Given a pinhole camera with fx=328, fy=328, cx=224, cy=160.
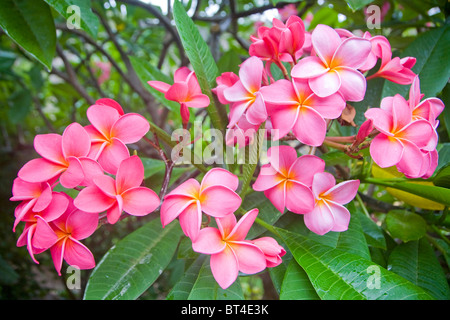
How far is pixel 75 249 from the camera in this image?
515mm

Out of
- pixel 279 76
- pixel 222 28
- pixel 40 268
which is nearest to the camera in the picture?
pixel 279 76

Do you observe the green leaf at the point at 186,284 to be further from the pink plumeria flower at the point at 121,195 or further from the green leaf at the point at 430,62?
the green leaf at the point at 430,62

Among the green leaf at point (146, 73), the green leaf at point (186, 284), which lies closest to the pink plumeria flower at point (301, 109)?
the green leaf at point (186, 284)

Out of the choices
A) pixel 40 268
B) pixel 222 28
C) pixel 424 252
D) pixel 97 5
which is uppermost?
pixel 97 5

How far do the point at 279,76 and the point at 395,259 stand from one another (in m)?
0.53

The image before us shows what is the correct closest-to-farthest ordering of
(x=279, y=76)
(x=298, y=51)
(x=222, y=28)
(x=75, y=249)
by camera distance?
(x=75, y=249)
(x=298, y=51)
(x=279, y=76)
(x=222, y=28)

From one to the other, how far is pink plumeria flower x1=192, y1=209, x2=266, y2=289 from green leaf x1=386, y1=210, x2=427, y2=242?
0.41 metres

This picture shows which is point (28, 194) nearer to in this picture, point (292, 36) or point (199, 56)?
point (199, 56)

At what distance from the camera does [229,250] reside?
0.50m

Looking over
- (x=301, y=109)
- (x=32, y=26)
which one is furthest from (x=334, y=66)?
(x=32, y=26)

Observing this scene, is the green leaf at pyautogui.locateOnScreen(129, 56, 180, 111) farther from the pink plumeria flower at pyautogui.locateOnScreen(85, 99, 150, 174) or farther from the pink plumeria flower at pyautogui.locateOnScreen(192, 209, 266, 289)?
the pink plumeria flower at pyautogui.locateOnScreen(192, 209, 266, 289)

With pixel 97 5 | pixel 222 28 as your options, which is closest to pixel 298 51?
pixel 222 28
